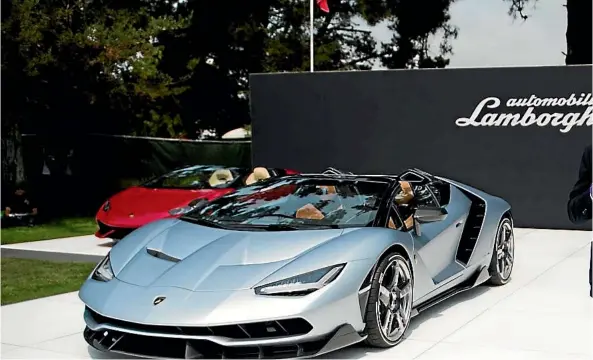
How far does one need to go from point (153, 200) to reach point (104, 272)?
5643 millimetres

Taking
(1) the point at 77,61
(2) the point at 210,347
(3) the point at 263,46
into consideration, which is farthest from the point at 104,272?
(3) the point at 263,46

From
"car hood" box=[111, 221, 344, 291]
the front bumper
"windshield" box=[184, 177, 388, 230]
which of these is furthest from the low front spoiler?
"windshield" box=[184, 177, 388, 230]

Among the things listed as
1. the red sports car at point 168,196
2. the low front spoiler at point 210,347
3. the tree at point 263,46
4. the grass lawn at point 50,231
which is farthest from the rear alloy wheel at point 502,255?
the tree at point 263,46

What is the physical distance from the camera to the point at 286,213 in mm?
5648

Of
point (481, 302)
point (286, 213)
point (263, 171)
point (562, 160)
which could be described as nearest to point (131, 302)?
point (286, 213)

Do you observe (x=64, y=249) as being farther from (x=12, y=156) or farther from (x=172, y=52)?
(x=172, y=52)

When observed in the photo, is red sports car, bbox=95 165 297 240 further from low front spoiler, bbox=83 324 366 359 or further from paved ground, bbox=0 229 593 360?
low front spoiler, bbox=83 324 366 359

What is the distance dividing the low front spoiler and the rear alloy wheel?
2906 mm

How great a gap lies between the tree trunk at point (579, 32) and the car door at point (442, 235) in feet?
51.0

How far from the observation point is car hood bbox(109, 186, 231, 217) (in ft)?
34.3

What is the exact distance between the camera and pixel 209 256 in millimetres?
4891

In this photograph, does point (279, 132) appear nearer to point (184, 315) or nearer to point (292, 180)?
point (292, 180)

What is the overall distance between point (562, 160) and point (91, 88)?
917 cm

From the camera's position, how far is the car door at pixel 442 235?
569 cm
